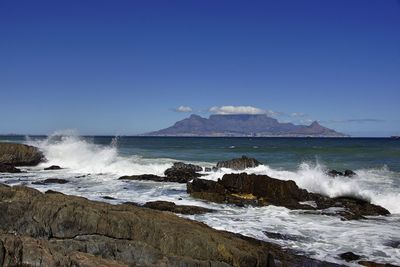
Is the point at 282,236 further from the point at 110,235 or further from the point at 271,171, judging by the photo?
the point at 271,171

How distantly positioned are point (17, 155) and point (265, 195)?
24297 millimetres

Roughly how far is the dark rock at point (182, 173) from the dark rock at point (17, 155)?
44.3 ft

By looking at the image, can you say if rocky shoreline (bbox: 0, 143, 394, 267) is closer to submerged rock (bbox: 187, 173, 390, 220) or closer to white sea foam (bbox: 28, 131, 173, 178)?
submerged rock (bbox: 187, 173, 390, 220)

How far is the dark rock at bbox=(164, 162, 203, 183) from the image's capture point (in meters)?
27.1

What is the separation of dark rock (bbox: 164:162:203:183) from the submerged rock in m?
5.54

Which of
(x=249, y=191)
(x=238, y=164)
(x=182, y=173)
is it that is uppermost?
(x=238, y=164)

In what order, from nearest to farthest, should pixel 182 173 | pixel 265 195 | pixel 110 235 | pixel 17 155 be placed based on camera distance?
Result: pixel 110 235 < pixel 265 195 < pixel 182 173 < pixel 17 155

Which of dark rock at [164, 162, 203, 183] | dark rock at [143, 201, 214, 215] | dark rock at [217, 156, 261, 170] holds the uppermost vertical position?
dark rock at [217, 156, 261, 170]

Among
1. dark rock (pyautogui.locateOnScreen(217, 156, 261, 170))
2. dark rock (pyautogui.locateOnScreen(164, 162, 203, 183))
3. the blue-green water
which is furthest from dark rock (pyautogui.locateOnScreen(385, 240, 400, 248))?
the blue-green water

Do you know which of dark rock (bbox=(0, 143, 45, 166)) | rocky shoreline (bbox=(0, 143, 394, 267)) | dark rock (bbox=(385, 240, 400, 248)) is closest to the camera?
rocky shoreline (bbox=(0, 143, 394, 267))

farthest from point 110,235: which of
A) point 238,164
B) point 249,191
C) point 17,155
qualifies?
point 17,155

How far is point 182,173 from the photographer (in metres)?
28.9

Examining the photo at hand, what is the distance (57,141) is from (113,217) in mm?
41077

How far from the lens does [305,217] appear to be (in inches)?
650
